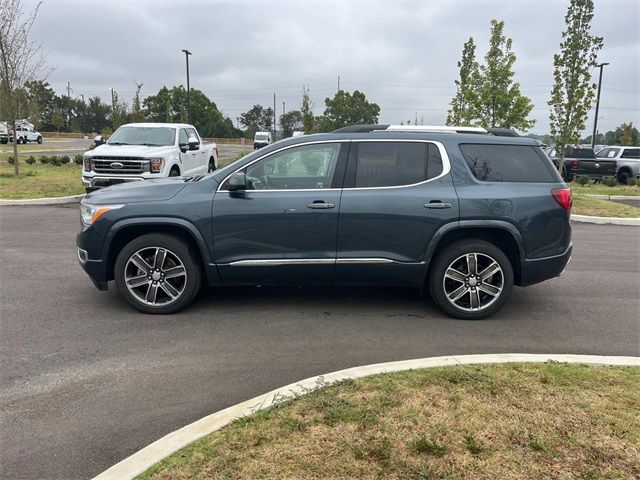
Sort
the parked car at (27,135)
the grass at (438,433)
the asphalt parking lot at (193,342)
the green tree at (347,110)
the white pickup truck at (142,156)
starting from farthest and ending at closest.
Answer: the green tree at (347,110) → the parked car at (27,135) → the white pickup truck at (142,156) → the asphalt parking lot at (193,342) → the grass at (438,433)

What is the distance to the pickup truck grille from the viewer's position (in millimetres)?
11578

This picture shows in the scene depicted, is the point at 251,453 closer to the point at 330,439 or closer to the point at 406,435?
the point at 330,439

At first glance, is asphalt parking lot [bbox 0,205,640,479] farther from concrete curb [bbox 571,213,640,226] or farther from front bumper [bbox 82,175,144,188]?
concrete curb [bbox 571,213,640,226]

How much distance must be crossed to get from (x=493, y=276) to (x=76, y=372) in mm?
3916

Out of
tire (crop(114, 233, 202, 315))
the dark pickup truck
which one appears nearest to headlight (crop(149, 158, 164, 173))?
tire (crop(114, 233, 202, 315))

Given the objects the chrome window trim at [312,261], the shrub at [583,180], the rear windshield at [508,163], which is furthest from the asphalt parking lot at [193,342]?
the shrub at [583,180]

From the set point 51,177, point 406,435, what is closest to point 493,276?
point 406,435

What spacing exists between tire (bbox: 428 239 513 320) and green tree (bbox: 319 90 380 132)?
A: 2431 inches

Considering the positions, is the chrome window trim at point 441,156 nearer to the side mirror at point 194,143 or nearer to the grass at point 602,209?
the grass at point 602,209

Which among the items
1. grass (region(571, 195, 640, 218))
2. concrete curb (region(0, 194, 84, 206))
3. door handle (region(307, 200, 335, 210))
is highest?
door handle (region(307, 200, 335, 210))

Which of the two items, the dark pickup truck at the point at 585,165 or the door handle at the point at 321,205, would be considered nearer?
the door handle at the point at 321,205

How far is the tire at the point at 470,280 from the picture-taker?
5.10 meters

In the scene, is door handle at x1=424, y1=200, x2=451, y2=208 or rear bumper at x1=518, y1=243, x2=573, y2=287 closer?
door handle at x1=424, y1=200, x2=451, y2=208

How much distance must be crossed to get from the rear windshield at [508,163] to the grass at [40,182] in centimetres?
1170
